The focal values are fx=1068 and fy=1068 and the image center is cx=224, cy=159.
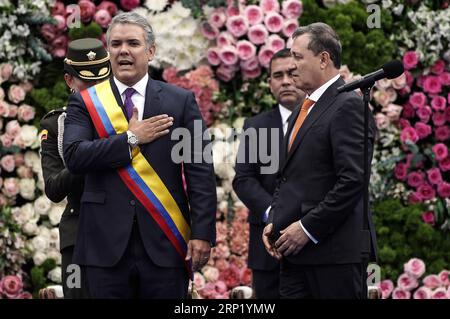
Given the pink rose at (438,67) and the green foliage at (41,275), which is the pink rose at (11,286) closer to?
the green foliage at (41,275)

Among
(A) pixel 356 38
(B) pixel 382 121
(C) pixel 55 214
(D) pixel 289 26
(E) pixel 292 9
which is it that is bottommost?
(C) pixel 55 214

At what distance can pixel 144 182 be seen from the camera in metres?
5.22

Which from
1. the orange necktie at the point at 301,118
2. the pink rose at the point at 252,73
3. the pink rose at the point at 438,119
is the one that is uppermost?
the pink rose at the point at 252,73

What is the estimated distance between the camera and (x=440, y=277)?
8039 mm

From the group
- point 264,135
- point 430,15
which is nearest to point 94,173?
point 264,135

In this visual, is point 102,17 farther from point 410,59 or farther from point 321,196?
point 321,196

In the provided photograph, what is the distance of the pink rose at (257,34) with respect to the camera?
8.27 metres

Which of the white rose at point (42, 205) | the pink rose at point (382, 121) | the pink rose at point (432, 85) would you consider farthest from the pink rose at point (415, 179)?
the white rose at point (42, 205)

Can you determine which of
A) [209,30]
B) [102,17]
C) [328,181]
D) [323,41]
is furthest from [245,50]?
[328,181]

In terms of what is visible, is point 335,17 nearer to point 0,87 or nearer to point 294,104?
point 294,104

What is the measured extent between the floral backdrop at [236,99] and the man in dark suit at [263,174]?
123 centimetres

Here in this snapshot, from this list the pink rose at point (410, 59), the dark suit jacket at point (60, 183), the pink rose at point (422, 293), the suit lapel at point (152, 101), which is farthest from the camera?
the pink rose at point (410, 59)

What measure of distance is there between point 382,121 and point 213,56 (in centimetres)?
141

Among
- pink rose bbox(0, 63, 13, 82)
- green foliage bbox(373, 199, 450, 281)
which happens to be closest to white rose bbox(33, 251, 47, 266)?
pink rose bbox(0, 63, 13, 82)
